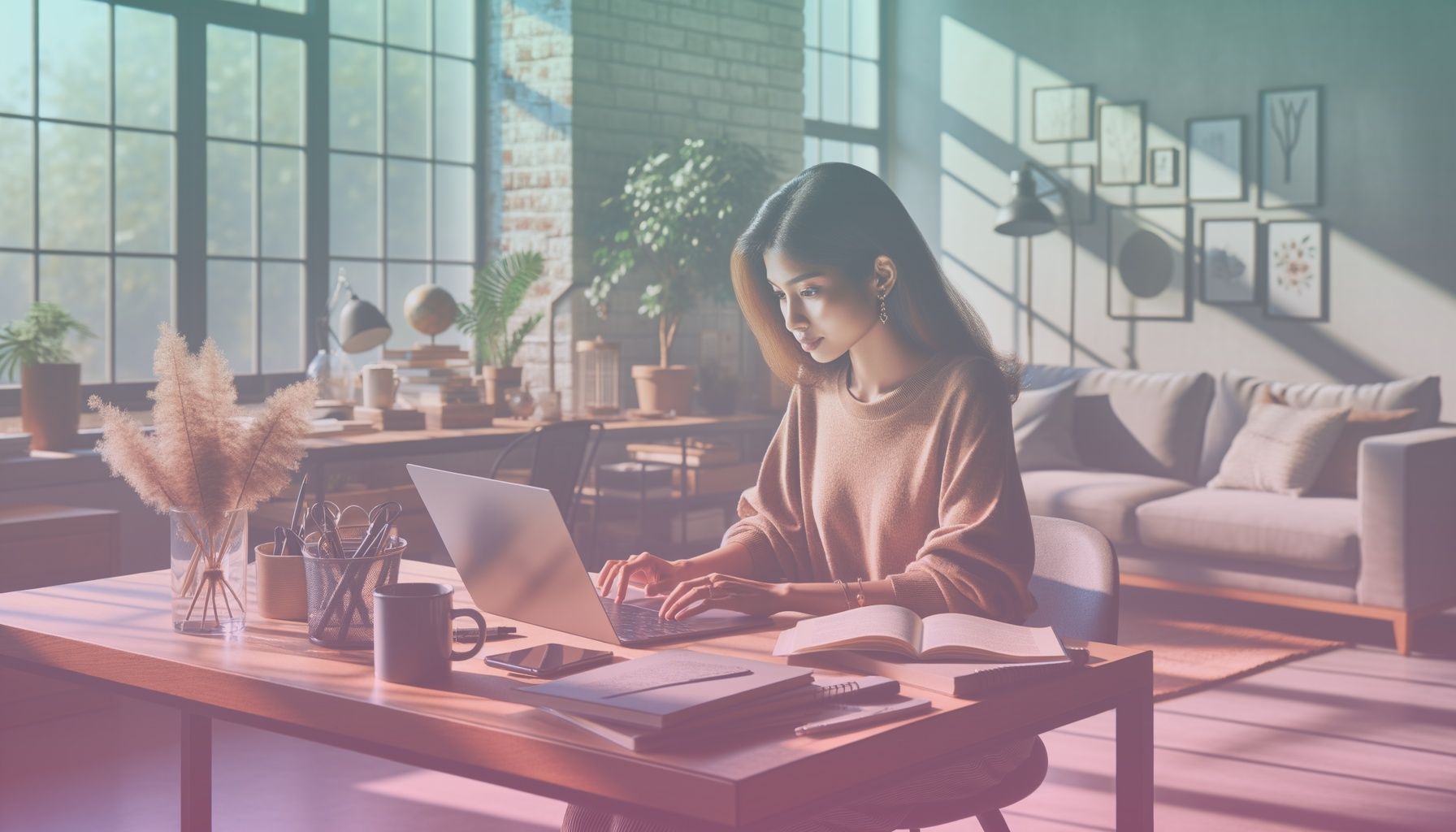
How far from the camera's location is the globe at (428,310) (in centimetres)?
521

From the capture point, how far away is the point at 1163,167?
7.18m

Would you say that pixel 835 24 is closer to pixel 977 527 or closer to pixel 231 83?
pixel 231 83

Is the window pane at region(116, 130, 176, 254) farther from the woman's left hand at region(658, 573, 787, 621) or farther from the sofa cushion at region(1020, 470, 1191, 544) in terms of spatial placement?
the woman's left hand at region(658, 573, 787, 621)

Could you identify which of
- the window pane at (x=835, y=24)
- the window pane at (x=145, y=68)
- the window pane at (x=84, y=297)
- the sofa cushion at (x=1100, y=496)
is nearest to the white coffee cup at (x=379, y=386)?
the window pane at (x=84, y=297)

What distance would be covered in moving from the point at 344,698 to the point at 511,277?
13.8ft

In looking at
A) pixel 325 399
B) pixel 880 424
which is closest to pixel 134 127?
pixel 325 399

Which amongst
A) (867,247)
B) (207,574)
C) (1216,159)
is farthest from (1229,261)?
(207,574)

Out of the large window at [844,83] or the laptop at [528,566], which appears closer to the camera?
the laptop at [528,566]

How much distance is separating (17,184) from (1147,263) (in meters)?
5.04

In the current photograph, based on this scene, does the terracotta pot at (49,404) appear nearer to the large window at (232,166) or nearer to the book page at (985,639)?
the large window at (232,166)

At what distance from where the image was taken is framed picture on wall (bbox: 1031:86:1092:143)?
24.5 ft

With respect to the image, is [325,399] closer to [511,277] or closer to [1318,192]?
[511,277]

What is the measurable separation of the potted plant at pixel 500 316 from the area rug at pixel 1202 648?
2.34 meters

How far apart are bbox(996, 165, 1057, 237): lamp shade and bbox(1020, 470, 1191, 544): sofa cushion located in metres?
1.65
